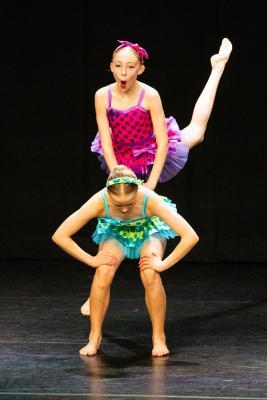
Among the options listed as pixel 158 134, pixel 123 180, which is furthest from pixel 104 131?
pixel 123 180

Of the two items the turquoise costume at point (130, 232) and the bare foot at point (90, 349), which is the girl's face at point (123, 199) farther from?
the bare foot at point (90, 349)

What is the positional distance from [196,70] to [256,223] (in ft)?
3.41

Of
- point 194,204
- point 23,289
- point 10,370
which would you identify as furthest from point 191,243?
point 194,204

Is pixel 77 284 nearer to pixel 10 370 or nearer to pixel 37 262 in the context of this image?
pixel 37 262

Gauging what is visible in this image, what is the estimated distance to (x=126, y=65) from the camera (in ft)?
13.4

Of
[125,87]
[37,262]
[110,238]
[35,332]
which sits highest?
[125,87]

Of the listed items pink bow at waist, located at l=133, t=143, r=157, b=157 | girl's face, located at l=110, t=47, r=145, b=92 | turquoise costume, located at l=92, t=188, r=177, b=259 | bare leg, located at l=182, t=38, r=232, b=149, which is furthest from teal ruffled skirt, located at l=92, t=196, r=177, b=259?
bare leg, located at l=182, t=38, r=232, b=149

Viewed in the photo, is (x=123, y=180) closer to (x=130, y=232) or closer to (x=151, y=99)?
(x=130, y=232)

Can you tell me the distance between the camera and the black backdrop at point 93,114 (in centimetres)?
611

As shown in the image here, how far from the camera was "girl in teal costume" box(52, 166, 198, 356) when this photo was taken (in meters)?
3.70

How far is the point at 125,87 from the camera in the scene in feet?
13.6

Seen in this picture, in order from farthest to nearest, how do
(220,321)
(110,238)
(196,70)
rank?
1. (196,70)
2. (220,321)
3. (110,238)

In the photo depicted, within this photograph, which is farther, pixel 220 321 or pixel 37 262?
pixel 37 262

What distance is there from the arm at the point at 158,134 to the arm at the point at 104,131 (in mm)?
190
